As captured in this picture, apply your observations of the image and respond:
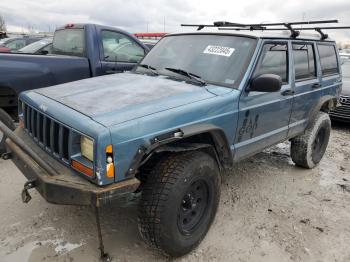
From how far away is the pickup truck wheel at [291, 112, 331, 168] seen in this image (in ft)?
15.9

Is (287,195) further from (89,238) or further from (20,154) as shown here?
(20,154)

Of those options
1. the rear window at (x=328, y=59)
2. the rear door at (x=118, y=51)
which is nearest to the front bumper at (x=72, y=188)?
the rear door at (x=118, y=51)

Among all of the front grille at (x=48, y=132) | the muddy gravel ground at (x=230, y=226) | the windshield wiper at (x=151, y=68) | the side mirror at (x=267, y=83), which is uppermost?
Result: the windshield wiper at (x=151, y=68)

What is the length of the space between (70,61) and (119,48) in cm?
95

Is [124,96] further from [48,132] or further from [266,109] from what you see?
[266,109]

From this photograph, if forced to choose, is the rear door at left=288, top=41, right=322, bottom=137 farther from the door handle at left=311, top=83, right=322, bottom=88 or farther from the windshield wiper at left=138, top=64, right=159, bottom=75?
the windshield wiper at left=138, top=64, right=159, bottom=75

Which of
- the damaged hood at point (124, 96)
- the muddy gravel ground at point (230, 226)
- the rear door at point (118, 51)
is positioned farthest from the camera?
the rear door at point (118, 51)

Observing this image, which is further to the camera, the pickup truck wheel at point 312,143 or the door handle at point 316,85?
the pickup truck wheel at point 312,143

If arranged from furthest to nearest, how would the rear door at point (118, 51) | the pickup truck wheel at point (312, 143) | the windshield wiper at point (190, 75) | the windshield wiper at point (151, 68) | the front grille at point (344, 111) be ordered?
the front grille at point (344, 111)
the rear door at point (118, 51)
the pickup truck wheel at point (312, 143)
the windshield wiper at point (151, 68)
the windshield wiper at point (190, 75)

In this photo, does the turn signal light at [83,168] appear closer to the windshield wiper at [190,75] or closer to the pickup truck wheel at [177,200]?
the pickup truck wheel at [177,200]

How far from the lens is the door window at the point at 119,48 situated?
5.51 metres

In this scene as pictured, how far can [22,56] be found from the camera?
477cm

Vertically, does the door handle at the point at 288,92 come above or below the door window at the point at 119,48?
below

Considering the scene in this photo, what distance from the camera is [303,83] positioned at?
4348 mm
